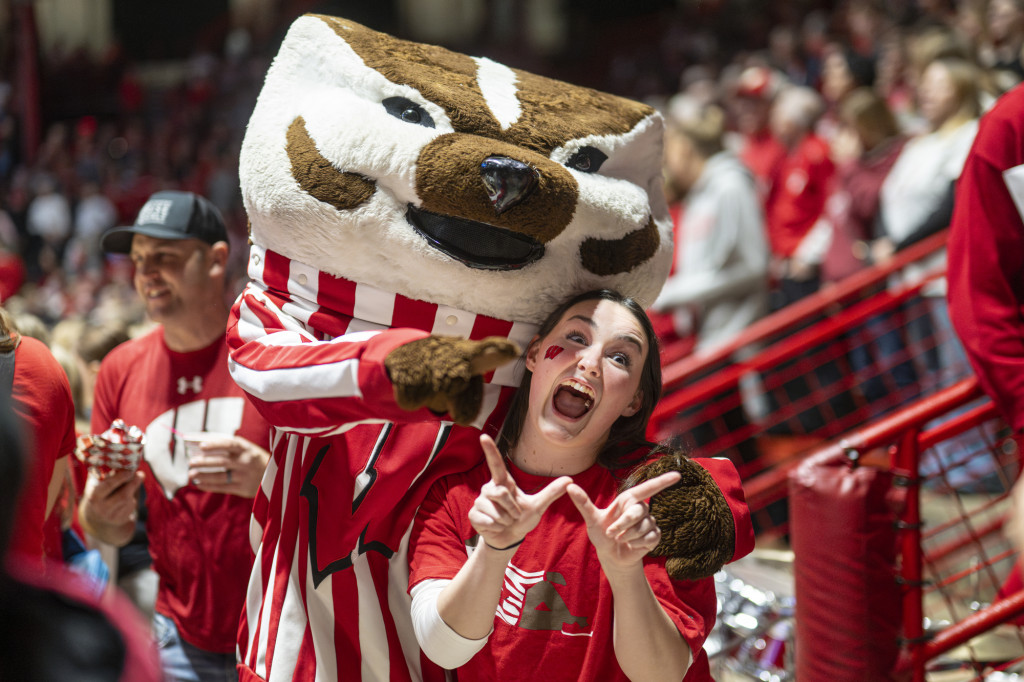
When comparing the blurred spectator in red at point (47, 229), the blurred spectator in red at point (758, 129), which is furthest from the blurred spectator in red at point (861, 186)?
the blurred spectator in red at point (47, 229)

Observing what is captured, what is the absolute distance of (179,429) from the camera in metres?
2.39

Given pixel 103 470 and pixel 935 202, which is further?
pixel 935 202

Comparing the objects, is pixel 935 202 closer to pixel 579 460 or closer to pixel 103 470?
pixel 579 460

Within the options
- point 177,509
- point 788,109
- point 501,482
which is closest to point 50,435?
point 177,509

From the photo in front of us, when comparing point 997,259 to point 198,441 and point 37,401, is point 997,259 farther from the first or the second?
point 37,401

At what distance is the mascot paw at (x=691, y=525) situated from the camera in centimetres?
153

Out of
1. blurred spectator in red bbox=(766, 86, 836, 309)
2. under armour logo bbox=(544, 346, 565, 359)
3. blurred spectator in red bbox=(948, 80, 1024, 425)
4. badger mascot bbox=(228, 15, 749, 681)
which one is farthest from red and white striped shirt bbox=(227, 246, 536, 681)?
blurred spectator in red bbox=(766, 86, 836, 309)

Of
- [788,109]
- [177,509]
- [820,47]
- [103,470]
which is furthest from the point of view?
[820,47]

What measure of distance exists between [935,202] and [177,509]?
9.42 ft

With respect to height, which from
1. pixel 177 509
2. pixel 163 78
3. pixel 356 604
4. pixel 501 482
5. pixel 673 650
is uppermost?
pixel 501 482

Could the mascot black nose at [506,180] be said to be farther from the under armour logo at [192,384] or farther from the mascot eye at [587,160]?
the under armour logo at [192,384]

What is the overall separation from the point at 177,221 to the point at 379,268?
3.27ft

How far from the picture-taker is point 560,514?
166 centimetres

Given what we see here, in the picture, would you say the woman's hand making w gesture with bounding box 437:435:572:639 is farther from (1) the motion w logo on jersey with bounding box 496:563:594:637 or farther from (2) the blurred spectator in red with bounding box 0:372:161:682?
(2) the blurred spectator in red with bounding box 0:372:161:682
